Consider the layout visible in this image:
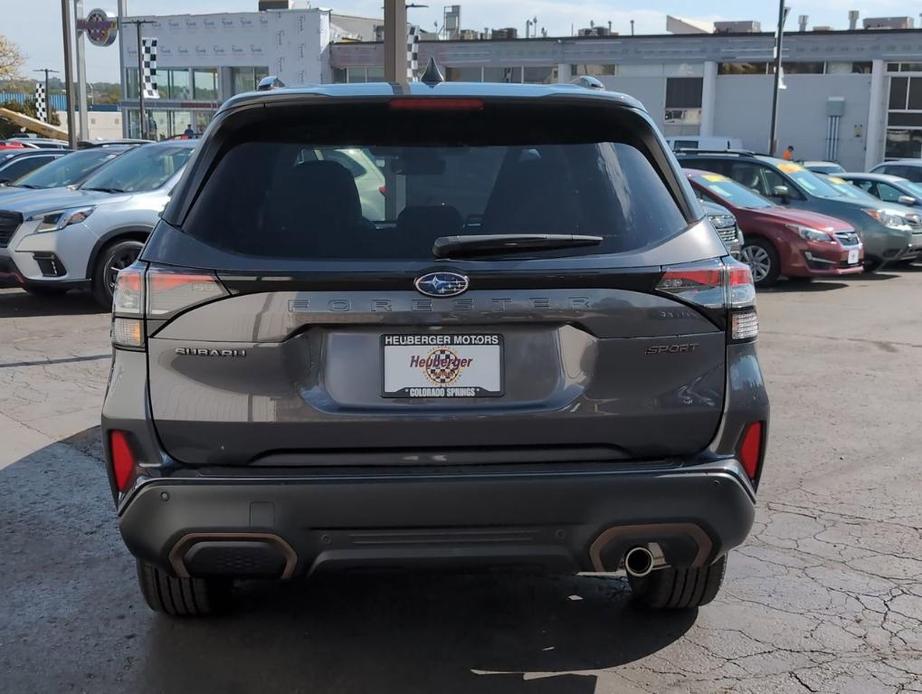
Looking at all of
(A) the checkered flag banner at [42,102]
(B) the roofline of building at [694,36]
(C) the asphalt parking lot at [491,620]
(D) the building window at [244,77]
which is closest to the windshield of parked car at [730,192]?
(C) the asphalt parking lot at [491,620]

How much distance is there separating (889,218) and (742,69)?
27723mm

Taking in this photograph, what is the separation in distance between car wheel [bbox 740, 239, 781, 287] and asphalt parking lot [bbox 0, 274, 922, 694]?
812cm

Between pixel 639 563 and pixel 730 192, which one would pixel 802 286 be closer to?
pixel 730 192

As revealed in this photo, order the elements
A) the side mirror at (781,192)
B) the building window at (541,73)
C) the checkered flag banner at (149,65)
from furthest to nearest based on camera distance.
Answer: the building window at (541,73)
the checkered flag banner at (149,65)
the side mirror at (781,192)

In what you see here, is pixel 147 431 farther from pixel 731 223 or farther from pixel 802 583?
pixel 731 223

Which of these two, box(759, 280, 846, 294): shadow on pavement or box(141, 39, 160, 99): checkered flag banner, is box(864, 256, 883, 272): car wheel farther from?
box(141, 39, 160, 99): checkered flag banner

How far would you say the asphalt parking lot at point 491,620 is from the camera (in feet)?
11.0

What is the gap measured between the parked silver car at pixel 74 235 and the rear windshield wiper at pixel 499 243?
26.1 feet

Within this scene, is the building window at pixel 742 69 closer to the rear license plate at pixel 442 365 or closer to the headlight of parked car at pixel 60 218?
the headlight of parked car at pixel 60 218

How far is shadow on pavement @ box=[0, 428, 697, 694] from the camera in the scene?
3.34m

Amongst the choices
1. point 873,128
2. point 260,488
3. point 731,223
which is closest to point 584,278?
point 260,488

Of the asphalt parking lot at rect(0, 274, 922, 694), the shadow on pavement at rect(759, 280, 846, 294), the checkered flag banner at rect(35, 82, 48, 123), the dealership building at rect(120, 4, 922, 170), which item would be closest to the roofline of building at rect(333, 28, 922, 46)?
the dealership building at rect(120, 4, 922, 170)

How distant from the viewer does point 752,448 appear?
10.4 ft

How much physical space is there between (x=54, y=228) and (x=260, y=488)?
8084 millimetres
